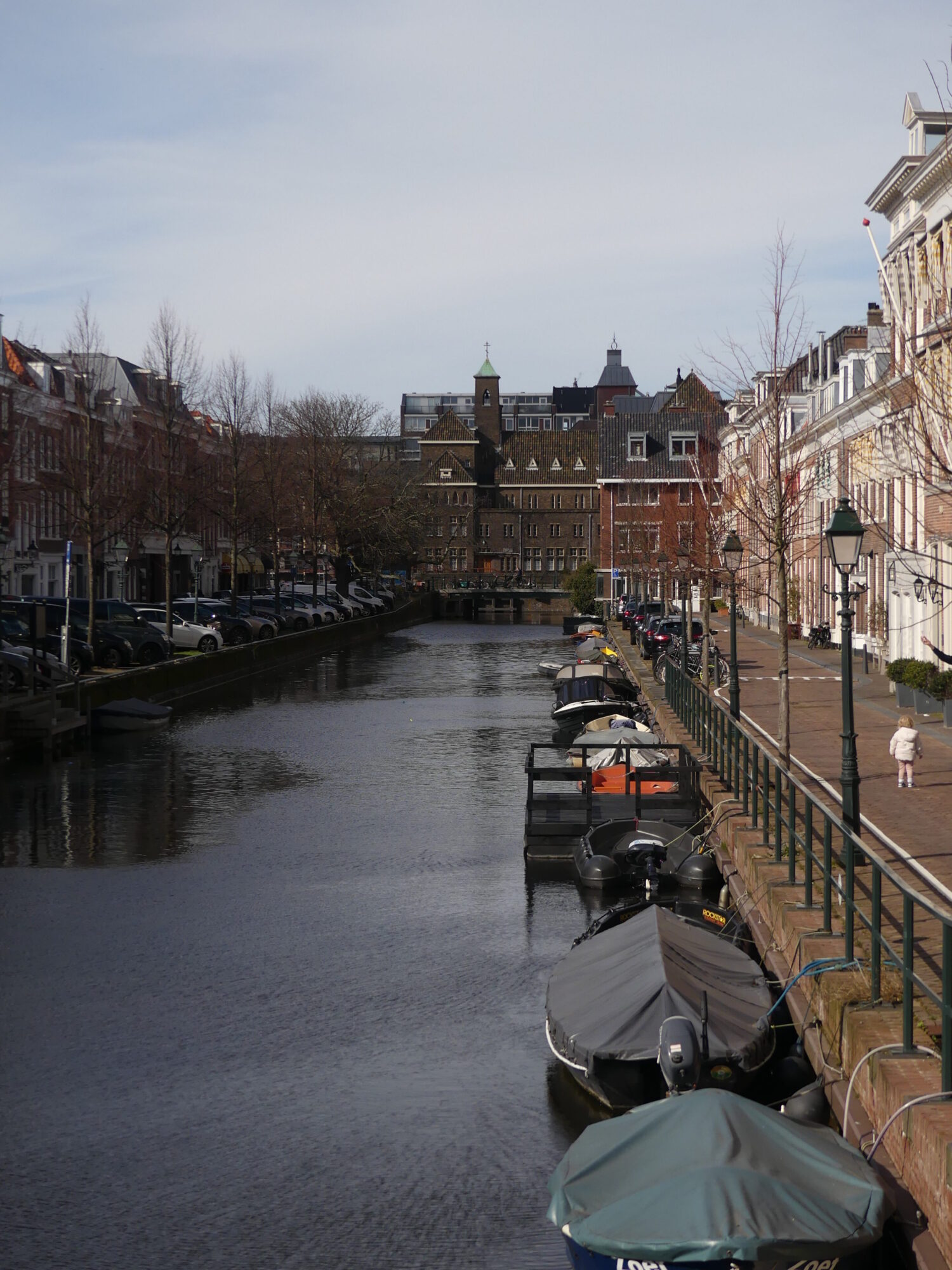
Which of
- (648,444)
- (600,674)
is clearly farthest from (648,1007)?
(648,444)

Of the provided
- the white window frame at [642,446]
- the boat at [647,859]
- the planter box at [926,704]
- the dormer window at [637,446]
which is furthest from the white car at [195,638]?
the dormer window at [637,446]

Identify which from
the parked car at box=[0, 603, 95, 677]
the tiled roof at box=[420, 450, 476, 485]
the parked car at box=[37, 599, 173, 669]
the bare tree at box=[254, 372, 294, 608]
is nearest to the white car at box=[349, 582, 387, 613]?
the bare tree at box=[254, 372, 294, 608]

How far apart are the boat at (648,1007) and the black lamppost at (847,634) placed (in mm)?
2145

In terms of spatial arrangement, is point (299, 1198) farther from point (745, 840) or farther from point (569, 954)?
point (745, 840)

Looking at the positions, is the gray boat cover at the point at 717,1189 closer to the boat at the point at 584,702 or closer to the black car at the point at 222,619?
the boat at the point at 584,702

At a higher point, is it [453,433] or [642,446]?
[453,433]

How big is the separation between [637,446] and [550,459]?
35865 millimetres

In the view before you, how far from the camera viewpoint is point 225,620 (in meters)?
61.2

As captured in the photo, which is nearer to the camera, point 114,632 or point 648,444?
point 114,632

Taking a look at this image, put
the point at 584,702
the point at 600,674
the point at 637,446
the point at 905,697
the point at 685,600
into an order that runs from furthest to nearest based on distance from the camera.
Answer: the point at 637,446
the point at 685,600
the point at 600,674
the point at 584,702
the point at 905,697

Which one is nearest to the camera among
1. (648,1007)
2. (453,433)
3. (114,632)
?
(648,1007)

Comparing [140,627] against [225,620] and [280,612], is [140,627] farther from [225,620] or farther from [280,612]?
[280,612]

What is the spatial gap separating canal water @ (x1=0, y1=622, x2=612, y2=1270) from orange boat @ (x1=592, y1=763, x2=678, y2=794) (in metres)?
1.64

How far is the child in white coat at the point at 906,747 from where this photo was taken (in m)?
19.9
